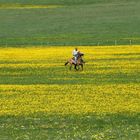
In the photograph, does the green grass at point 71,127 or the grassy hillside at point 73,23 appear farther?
the grassy hillside at point 73,23

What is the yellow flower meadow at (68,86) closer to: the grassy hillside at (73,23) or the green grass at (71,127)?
the green grass at (71,127)

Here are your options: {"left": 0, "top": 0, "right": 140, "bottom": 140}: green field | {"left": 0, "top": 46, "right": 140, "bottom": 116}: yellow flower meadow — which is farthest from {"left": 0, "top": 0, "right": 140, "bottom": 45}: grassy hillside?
{"left": 0, "top": 46, "right": 140, "bottom": 116}: yellow flower meadow

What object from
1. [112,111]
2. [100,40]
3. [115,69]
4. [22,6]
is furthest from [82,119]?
[22,6]

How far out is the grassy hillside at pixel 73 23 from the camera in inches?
3462

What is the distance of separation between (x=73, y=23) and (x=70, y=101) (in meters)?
83.9

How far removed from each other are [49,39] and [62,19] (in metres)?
27.2

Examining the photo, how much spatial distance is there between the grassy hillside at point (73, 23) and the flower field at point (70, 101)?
3859 cm

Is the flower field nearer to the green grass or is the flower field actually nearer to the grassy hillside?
the green grass

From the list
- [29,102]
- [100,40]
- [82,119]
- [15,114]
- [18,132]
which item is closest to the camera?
[18,132]

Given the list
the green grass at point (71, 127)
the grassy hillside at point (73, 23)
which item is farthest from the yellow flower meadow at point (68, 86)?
the grassy hillside at point (73, 23)

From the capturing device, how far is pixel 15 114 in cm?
2400

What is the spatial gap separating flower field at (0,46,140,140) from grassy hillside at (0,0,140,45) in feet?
127

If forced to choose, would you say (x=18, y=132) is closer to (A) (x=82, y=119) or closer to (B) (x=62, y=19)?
(A) (x=82, y=119)

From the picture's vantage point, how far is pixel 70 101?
89.5 ft
